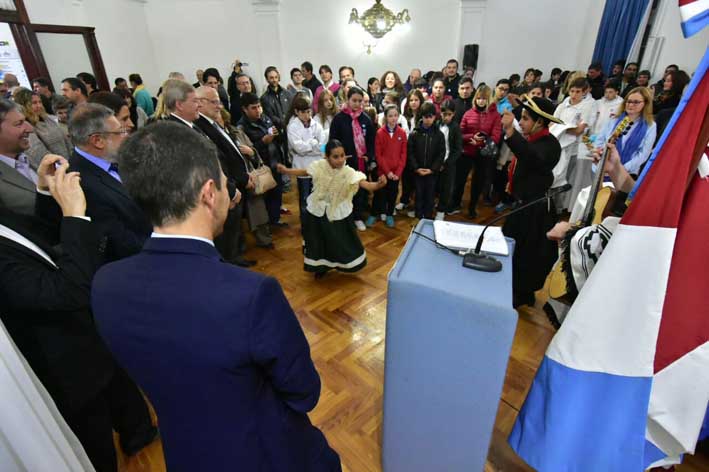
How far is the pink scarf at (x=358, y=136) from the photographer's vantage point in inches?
141

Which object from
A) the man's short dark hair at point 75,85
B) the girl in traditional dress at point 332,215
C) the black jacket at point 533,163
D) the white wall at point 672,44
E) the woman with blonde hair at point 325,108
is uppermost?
the white wall at point 672,44

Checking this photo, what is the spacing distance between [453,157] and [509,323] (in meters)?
3.18

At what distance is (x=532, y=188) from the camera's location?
2494 millimetres

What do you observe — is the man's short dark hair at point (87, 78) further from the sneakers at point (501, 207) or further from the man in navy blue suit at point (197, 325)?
the sneakers at point (501, 207)

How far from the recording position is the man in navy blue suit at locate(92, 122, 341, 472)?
0.68 meters

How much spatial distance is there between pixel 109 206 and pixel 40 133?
2161 millimetres

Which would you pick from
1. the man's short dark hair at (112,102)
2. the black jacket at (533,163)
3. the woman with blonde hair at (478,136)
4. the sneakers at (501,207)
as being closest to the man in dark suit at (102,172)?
the man's short dark hair at (112,102)

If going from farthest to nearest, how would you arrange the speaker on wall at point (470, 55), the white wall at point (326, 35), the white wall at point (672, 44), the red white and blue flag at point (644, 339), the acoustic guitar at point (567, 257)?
the speaker on wall at point (470, 55)
the white wall at point (326, 35)
the white wall at point (672, 44)
the acoustic guitar at point (567, 257)
the red white and blue flag at point (644, 339)

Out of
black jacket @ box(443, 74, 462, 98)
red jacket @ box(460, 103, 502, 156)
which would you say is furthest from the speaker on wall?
red jacket @ box(460, 103, 502, 156)

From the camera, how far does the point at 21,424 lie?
3.24ft

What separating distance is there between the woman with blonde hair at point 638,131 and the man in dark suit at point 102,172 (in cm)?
362

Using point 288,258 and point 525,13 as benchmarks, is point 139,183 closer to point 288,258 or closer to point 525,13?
point 288,258

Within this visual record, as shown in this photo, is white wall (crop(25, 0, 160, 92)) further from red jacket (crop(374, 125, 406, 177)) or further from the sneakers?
the sneakers

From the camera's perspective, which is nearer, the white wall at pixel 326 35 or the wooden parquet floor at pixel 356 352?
the wooden parquet floor at pixel 356 352
